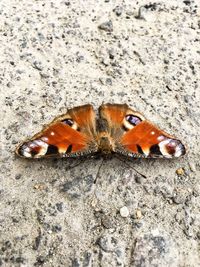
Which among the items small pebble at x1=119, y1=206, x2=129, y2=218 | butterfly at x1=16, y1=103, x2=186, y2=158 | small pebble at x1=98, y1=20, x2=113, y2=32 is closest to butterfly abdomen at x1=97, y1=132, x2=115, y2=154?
butterfly at x1=16, y1=103, x2=186, y2=158

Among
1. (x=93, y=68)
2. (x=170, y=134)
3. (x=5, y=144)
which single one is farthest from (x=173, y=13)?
(x=5, y=144)

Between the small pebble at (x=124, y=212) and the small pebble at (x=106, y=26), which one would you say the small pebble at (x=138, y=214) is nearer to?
the small pebble at (x=124, y=212)

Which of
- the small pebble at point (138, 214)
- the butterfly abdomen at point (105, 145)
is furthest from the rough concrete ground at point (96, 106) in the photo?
the butterfly abdomen at point (105, 145)

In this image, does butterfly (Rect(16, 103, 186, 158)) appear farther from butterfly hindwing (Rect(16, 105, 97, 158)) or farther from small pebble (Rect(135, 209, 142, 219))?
small pebble (Rect(135, 209, 142, 219))

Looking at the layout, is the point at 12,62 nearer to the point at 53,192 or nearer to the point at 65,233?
the point at 53,192

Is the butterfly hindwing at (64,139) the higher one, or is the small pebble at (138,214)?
the butterfly hindwing at (64,139)

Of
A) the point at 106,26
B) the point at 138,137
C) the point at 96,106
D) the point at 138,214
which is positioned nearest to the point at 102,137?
the point at 138,137

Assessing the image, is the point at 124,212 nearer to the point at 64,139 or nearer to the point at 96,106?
the point at 64,139
